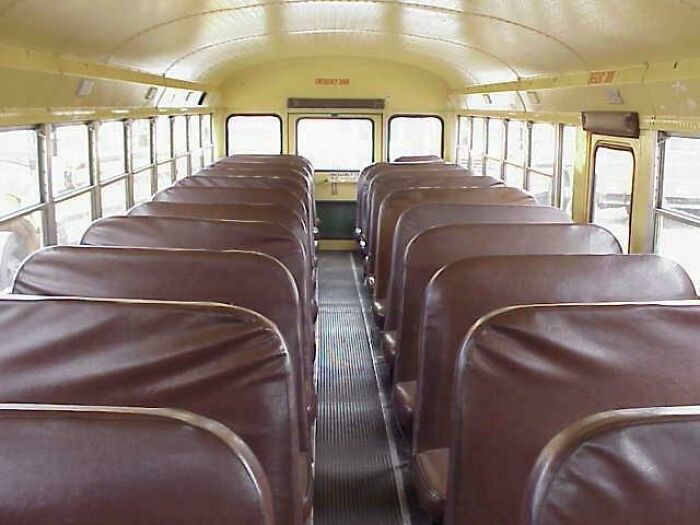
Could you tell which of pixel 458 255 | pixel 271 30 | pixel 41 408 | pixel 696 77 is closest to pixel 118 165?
pixel 271 30

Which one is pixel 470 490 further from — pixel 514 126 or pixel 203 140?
pixel 203 140

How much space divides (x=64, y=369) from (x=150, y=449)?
917 mm

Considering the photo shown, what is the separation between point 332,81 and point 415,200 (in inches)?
227

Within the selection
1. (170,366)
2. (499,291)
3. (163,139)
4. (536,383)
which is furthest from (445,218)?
(163,139)

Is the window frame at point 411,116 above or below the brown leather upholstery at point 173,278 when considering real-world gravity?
above

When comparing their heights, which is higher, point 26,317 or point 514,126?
point 514,126

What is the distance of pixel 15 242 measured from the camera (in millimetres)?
4172

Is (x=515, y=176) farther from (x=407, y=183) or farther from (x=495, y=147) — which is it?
(x=407, y=183)

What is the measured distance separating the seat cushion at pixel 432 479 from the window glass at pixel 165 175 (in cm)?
563

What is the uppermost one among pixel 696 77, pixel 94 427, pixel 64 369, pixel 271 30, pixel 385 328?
pixel 271 30

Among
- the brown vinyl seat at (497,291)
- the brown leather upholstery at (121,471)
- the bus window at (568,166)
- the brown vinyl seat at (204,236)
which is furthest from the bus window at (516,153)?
the brown leather upholstery at (121,471)

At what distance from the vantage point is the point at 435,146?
11.4 meters

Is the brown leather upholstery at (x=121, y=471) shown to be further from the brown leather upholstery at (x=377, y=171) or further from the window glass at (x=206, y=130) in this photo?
the window glass at (x=206, y=130)

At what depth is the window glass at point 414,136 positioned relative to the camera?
1130 cm
